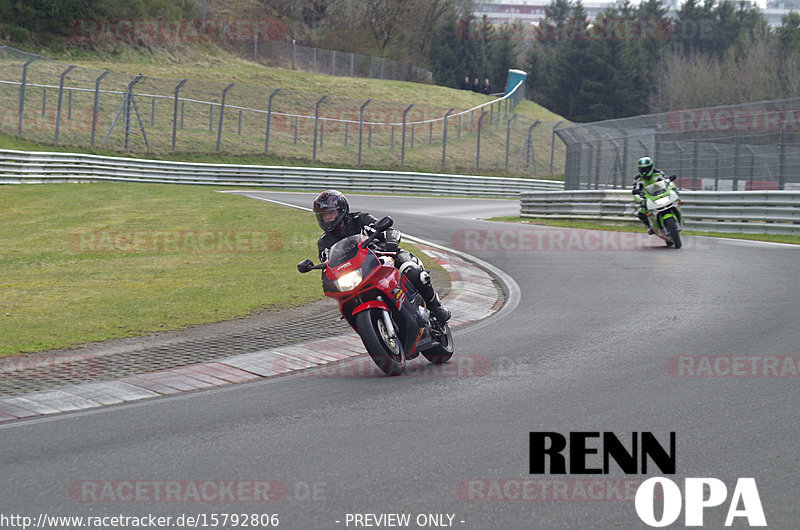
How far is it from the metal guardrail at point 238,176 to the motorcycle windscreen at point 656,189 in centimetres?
1884

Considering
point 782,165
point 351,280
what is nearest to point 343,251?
point 351,280

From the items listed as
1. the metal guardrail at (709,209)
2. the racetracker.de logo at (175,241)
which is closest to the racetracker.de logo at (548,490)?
the racetracker.de logo at (175,241)

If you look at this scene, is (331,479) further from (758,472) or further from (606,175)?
(606,175)

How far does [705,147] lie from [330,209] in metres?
17.6

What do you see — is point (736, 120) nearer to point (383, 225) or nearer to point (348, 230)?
point (348, 230)

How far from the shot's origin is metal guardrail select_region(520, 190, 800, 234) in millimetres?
19172

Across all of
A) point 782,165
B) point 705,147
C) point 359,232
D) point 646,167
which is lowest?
point 359,232

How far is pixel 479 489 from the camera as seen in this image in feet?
14.8

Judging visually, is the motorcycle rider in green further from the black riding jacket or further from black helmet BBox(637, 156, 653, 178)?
the black riding jacket

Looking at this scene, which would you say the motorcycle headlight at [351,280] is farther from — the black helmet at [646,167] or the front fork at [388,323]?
the black helmet at [646,167]

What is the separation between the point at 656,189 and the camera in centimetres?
1700

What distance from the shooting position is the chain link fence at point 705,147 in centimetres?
1986

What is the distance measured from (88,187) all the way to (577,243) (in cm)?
1626

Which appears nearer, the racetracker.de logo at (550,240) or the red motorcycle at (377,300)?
the red motorcycle at (377,300)
